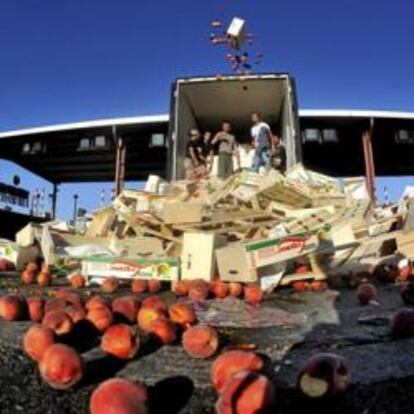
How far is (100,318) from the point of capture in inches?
131

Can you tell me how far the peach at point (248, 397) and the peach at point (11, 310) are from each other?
2.16 m

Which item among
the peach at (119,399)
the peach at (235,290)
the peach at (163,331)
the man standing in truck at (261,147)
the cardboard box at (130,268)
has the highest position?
the man standing in truck at (261,147)

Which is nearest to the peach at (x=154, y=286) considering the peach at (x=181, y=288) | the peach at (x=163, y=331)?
the peach at (x=181, y=288)

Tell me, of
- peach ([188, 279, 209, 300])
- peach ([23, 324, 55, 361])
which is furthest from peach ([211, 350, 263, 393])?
peach ([188, 279, 209, 300])

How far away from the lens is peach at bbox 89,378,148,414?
1.88 meters

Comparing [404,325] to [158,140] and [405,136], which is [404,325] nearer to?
[158,140]

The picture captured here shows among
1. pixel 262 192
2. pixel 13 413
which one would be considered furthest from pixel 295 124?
pixel 13 413

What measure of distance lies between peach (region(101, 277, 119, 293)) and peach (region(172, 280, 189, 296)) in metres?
0.62

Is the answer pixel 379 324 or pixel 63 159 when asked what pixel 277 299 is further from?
pixel 63 159

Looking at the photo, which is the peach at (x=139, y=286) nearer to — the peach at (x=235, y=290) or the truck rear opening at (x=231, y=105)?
the peach at (x=235, y=290)

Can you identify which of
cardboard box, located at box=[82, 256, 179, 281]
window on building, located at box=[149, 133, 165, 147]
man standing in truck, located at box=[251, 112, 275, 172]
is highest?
window on building, located at box=[149, 133, 165, 147]

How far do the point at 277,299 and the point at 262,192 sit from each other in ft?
7.85

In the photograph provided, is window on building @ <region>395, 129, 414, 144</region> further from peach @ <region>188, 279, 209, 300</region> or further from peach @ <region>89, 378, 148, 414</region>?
peach @ <region>89, 378, 148, 414</region>

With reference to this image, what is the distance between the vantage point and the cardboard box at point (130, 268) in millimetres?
5703
